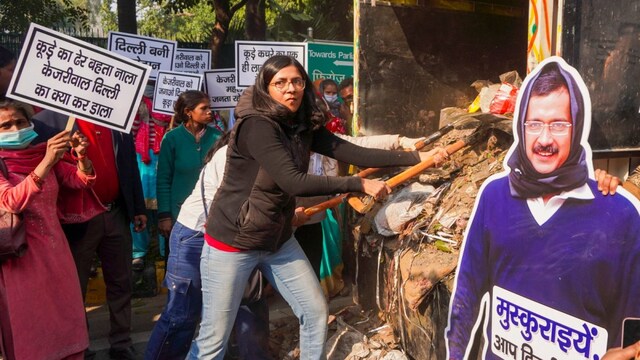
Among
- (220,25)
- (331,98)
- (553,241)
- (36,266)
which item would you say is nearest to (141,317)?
(36,266)

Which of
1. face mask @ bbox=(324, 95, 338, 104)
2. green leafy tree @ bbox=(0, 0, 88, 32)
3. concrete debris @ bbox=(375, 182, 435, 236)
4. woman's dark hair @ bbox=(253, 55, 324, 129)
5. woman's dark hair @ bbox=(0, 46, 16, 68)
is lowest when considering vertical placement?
concrete debris @ bbox=(375, 182, 435, 236)

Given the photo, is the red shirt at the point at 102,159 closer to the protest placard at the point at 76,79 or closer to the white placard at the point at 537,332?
the protest placard at the point at 76,79

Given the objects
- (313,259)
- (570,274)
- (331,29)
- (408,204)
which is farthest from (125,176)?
(331,29)

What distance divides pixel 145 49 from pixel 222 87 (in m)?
1.03

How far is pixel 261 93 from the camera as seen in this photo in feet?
9.95

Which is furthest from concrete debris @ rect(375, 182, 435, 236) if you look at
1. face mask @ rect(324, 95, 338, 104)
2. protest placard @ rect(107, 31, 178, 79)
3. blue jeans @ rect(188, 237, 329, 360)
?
protest placard @ rect(107, 31, 178, 79)

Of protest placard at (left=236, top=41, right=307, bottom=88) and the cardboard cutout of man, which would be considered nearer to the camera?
the cardboard cutout of man

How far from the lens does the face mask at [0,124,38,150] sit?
3.30m

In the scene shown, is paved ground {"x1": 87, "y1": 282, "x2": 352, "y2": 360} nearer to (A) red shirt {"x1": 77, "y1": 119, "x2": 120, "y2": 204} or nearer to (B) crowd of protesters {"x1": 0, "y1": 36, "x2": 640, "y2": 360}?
(B) crowd of protesters {"x1": 0, "y1": 36, "x2": 640, "y2": 360}

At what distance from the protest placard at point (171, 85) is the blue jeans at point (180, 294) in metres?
2.70

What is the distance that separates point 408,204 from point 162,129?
11.9 feet

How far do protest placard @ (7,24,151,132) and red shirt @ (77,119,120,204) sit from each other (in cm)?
57

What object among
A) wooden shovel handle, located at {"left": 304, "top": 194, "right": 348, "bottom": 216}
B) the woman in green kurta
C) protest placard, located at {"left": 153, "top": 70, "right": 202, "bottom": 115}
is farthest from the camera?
protest placard, located at {"left": 153, "top": 70, "right": 202, "bottom": 115}

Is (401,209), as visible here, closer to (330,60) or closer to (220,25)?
(330,60)
